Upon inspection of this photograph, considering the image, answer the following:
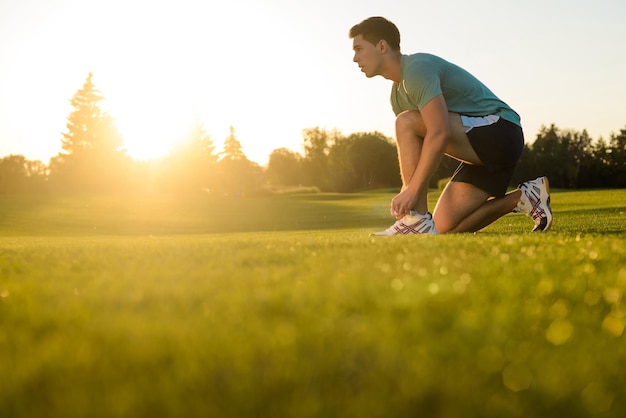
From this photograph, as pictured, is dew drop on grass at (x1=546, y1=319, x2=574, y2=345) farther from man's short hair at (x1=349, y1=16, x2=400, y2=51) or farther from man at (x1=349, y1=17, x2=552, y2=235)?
man's short hair at (x1=349, y1=16, x2=400, y2=51)

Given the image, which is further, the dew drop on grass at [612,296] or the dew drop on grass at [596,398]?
the dew drop on grass at [612,296]

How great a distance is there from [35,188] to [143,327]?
56.2m

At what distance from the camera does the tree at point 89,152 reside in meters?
56.3

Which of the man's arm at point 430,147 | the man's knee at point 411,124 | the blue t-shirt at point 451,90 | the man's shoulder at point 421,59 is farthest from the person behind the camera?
the man's knee at point 411,124

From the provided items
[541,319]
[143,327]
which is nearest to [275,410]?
[143,327]

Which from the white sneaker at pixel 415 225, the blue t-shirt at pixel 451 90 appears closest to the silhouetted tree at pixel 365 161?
the blue t-shirt at pixel 451 90

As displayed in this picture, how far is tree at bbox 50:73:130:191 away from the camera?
56.3 m

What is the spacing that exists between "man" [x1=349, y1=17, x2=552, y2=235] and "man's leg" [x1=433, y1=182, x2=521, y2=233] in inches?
0.4

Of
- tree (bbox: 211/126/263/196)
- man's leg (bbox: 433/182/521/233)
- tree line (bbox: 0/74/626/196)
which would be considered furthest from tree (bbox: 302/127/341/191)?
man's leg (bbox: 433/182/521/233)

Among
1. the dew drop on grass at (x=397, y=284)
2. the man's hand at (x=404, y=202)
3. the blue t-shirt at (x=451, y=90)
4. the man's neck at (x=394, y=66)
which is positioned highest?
the man's neck at (x=394, y=66)

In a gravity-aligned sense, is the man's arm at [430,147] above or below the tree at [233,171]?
below

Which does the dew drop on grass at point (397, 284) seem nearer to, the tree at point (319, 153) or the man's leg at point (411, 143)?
the man's leg at point (411, 143)

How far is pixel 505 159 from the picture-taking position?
6.65 m

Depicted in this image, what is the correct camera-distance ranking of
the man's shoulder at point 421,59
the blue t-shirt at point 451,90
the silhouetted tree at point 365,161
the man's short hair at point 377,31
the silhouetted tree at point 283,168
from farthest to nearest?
1. the silhouetted tree at point 283,168
2. the silhouetted tree at point 365,161
3. the man's short hair at point 377,31
4. the man's shoulder at point 421,59
5. the blue t-shirt at point 451,90
